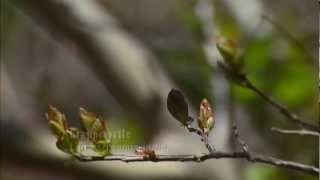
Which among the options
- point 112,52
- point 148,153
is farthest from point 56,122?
point 112,52

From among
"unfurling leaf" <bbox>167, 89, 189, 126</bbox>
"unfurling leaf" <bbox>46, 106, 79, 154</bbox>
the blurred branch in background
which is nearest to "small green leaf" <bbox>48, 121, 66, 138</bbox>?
"unfurling leaf" <bbox>46, 106, 79, 154</bbox>

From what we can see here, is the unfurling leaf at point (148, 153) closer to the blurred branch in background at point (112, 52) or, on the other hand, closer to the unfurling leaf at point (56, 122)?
the unfurling leaf at point (56, 122)

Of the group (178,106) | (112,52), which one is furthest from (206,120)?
(112,52)

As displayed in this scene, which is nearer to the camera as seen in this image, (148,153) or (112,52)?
(148,153)

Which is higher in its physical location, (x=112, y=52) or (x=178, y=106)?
(x=112, y=52)

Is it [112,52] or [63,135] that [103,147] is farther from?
[112,52]

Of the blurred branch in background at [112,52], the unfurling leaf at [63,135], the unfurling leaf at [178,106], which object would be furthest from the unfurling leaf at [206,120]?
the blurred branch in background at [112,52]

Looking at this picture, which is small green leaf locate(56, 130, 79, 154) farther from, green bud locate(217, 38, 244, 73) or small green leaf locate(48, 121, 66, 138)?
green bud locate(217, 38, 244, 73)

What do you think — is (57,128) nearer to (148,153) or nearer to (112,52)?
(148,153)

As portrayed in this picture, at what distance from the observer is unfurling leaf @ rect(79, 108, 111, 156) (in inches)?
32.4

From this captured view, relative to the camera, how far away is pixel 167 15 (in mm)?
2953

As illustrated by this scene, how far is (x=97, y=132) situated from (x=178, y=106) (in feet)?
0.34

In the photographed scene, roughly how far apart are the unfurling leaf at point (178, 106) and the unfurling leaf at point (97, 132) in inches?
3.2

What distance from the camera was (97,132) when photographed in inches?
33.0
